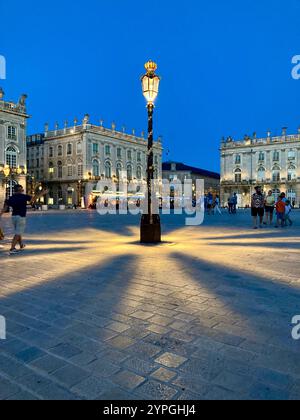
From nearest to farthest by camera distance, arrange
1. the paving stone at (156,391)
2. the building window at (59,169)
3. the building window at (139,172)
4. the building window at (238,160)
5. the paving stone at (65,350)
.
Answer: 1. the paving stone at (156,391)
2. the paving stone at (65,350)
3. the building window at (59,169)
4. the building window at (238,160)
5. the building window at (139,172)

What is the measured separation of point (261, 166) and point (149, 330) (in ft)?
208

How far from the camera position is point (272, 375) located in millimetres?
2256

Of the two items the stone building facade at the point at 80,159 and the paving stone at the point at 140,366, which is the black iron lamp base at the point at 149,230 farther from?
the stone building facade at the point at 80,159

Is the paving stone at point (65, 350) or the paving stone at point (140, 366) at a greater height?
the paving stone at point (65, 350)

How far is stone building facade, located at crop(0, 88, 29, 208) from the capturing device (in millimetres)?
43000

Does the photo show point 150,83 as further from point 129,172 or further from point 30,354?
point 129,172

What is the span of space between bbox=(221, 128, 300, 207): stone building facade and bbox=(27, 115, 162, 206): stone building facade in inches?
747

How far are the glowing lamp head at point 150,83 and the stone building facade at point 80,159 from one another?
45087 mm

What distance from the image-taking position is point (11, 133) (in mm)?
44250

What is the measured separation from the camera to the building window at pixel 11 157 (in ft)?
144

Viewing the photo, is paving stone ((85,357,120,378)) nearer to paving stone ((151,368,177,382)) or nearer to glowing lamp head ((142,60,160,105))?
paving stone ((151,368,177,382))

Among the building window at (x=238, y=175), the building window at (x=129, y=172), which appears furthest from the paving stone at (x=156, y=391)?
the building window at (x=238, y=175)

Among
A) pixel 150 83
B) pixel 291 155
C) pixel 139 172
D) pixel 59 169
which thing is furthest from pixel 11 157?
pixel 291 155

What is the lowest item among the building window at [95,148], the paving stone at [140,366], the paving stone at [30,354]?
the paving stone at [140,366]
